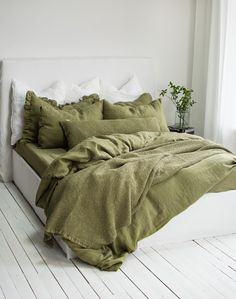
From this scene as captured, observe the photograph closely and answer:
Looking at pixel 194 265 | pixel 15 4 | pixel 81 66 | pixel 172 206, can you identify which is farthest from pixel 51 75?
pixel 194 265

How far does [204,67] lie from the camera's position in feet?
17.5

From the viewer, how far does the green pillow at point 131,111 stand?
179 inches

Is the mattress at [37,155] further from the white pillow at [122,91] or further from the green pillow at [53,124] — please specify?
the white pillow at [122,91]

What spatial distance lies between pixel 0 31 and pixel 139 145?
1603 mm

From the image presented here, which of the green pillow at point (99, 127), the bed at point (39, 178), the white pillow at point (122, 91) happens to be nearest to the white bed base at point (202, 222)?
the bed at point (39, 178)

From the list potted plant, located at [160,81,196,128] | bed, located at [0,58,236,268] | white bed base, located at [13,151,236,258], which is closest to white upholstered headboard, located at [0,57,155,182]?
bed, located at [0,58,236,268]

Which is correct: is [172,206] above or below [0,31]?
below

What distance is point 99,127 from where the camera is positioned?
4262 millimetres

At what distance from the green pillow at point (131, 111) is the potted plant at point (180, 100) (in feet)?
1.55

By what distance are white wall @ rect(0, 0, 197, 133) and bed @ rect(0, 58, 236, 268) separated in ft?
0.37

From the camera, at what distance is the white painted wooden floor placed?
2.97m

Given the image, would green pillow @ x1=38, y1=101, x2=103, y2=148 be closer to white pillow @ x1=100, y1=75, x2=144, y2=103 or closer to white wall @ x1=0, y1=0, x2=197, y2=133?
white pillow @ x1=100, y1=75, x2=144, y2=103

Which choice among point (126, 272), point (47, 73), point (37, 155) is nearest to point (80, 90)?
point (47, 73)

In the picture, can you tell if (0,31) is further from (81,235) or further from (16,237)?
(81,235)
